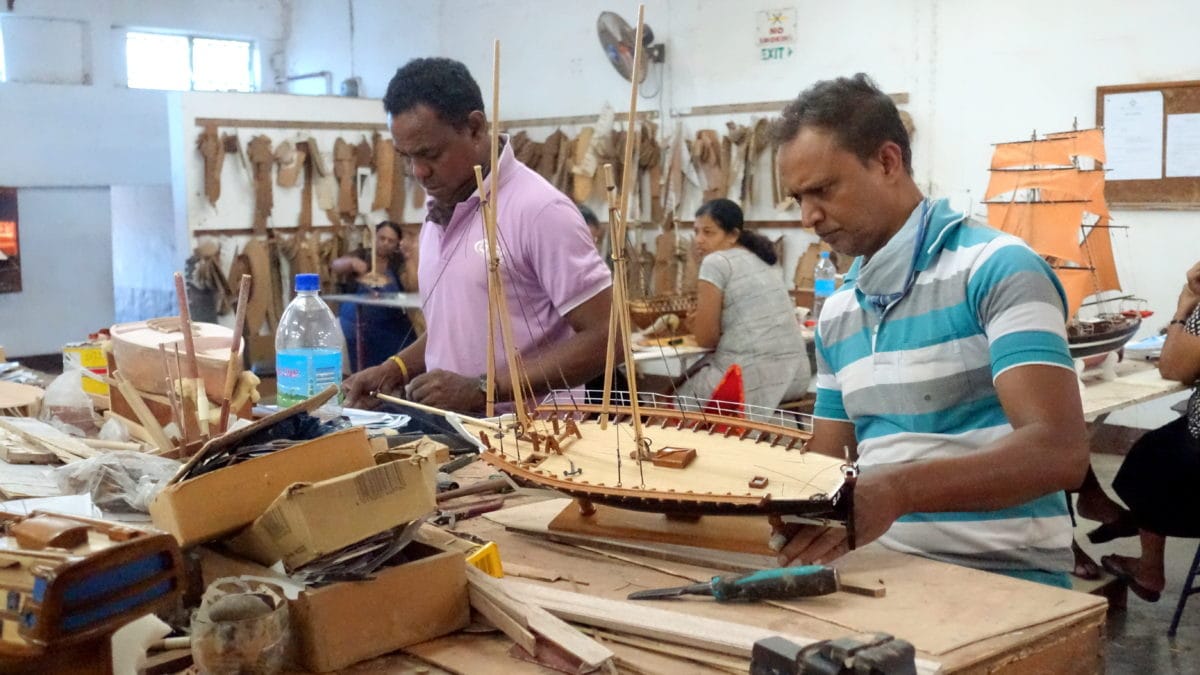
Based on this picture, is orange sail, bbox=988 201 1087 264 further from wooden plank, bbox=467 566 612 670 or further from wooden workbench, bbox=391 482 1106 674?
wooden plank, bbox=467 566 612 670

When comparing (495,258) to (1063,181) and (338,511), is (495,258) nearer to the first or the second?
(338,511)

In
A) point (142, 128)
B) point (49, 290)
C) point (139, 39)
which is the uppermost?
point (139, 39)

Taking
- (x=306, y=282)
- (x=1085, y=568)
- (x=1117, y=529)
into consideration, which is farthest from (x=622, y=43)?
(x=306, y=282)

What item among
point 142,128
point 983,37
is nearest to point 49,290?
point 142,128

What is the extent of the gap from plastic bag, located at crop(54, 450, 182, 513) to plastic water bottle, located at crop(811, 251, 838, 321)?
5.15 meters

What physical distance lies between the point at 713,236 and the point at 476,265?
3202 millimetres

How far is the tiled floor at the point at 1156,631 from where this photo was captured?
4281 mm

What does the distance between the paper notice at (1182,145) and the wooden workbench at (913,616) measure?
5962 mm

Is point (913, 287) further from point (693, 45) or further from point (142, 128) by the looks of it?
point (142, 128)

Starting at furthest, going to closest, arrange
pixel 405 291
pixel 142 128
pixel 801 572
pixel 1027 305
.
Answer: pixel 142 128 < pixel 405 291 < pixel 1027 305 < pixel 801 572

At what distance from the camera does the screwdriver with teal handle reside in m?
1.66

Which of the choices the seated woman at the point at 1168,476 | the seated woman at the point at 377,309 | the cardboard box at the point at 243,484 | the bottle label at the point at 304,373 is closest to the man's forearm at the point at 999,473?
the cardboard box at the point at 243,484

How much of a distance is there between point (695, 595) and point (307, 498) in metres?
0.59

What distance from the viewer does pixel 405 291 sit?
8.83m
